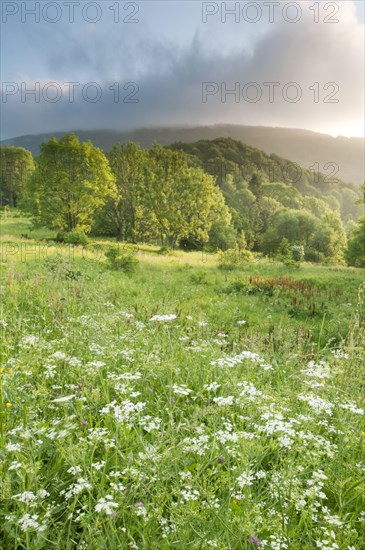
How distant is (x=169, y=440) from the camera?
101 inches

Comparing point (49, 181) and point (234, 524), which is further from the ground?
point (49, 181)

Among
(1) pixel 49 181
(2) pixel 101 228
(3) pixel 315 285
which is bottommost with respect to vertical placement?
(3) pixel 315 285

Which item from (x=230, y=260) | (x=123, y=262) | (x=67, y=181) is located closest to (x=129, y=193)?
(x=67, y=181)

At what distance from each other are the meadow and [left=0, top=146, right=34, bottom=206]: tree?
73.8 metres

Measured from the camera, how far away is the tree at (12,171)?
76688mm

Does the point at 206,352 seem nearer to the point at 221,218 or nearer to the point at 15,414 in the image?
the point at 15,414

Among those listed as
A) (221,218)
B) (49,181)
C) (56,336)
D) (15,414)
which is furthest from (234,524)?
(221,218)

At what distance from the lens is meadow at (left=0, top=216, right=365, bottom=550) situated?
94.0 inches

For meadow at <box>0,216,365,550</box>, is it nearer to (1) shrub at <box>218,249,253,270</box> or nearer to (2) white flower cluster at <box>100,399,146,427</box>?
(2) white flower cluster at <box>100,399,146,427</box>

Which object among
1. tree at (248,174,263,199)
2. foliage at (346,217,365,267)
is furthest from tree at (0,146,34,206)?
foliage at (346,217,365,267)

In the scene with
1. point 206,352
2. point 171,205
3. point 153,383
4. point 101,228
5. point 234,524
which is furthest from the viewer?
point 101,228

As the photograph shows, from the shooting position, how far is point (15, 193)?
250 feet

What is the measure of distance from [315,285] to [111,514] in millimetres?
20122

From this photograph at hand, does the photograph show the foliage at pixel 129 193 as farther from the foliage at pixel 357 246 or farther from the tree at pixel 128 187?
the foliage at pixel 357 246
